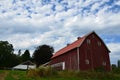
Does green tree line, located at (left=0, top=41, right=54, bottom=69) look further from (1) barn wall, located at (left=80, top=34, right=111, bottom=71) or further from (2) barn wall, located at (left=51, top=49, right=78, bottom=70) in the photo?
(1) barn wall, located at (left=80, top=34, right=111, bottom=71)

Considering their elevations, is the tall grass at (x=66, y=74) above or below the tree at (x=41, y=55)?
below

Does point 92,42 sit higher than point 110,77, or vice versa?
point 92,42

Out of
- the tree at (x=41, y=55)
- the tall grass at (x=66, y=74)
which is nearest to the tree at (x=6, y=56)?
the tree at (x=41, y=55)

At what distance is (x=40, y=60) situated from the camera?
82.9 m

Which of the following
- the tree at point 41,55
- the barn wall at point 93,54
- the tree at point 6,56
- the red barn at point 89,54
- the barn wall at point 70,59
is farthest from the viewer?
the tree at point 6,56

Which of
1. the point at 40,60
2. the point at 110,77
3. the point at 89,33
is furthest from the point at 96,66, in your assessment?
the point at 40,60

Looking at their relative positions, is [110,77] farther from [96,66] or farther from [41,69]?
[96,66]

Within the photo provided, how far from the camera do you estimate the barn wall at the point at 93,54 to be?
4659 cm

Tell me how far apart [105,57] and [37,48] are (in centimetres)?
4055

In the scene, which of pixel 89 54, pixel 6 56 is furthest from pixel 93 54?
pixel 6 56

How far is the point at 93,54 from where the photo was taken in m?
47.5

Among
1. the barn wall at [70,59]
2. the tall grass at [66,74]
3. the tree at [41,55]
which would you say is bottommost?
the tall grass at [66,74]

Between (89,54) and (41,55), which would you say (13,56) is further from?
(89,54)

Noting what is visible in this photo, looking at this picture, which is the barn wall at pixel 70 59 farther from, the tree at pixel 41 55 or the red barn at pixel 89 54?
the tree at pixel 41 55
